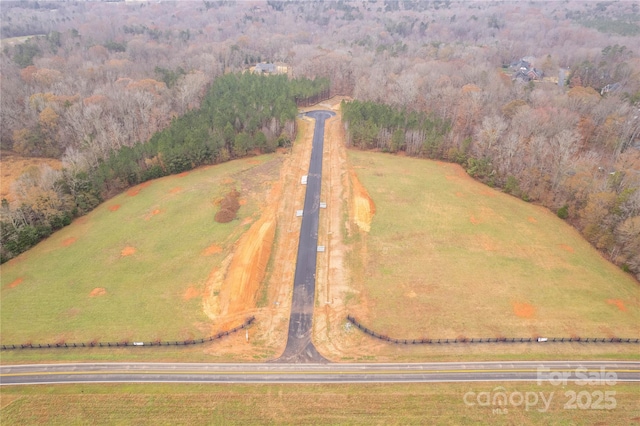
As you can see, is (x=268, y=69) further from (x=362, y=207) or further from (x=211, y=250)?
(x=211, y=250)

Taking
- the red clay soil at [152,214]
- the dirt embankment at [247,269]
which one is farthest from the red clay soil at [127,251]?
the dirt embankment at [247,269]

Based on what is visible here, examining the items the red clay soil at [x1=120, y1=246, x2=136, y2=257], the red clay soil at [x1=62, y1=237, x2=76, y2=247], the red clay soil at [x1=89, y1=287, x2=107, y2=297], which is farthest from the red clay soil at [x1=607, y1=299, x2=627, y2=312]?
the red clay soil at [x1=62, y1=237, x2=76, y2=247]

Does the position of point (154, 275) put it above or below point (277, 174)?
below

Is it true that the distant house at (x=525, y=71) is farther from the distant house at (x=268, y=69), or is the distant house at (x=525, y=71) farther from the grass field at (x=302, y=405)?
the grass field at (x=302, y=405)

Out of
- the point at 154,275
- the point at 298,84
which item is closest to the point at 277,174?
the point at 154,275

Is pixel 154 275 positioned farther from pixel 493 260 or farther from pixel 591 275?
pixel 591 275

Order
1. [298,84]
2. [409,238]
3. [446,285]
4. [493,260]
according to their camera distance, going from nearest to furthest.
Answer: [446,285] → [493,260] → [409,238] → [298,84]

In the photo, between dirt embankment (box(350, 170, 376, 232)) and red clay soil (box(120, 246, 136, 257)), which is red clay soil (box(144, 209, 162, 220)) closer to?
red clay soil (box(120, 246, 136, 257))
